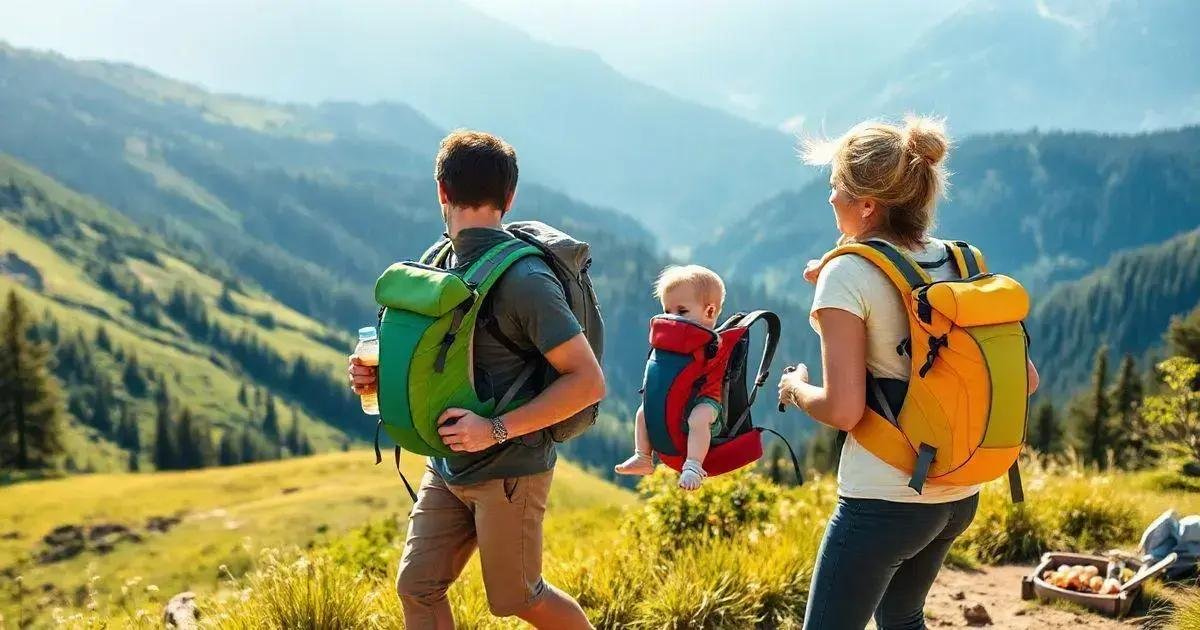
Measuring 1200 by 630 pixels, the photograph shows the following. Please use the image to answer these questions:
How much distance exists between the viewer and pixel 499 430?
363 centimetres

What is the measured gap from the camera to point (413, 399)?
360cm

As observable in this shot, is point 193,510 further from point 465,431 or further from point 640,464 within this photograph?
point 465,431

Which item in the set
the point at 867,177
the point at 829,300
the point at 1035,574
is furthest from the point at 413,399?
the point at 1035,574

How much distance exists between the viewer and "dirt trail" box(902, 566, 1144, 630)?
248 inches

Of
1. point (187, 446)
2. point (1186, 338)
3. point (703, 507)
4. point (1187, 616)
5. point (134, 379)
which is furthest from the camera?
point (134, 379)

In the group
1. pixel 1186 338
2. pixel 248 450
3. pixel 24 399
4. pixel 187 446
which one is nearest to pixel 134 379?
pixel 248 450

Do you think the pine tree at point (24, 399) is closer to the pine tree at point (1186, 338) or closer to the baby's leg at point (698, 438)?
the pine tree at point (1186, 338)

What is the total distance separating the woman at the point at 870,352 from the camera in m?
3.40

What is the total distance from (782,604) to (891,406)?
10.2 feet

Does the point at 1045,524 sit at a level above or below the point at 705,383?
below

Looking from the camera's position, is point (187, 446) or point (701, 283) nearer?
point (701, 283)

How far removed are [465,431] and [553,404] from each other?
0.37 meters

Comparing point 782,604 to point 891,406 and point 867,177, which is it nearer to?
point 891,406

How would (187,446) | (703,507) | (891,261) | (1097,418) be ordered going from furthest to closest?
(187,446)
(1097,418)
(703,507)
(891,261)
